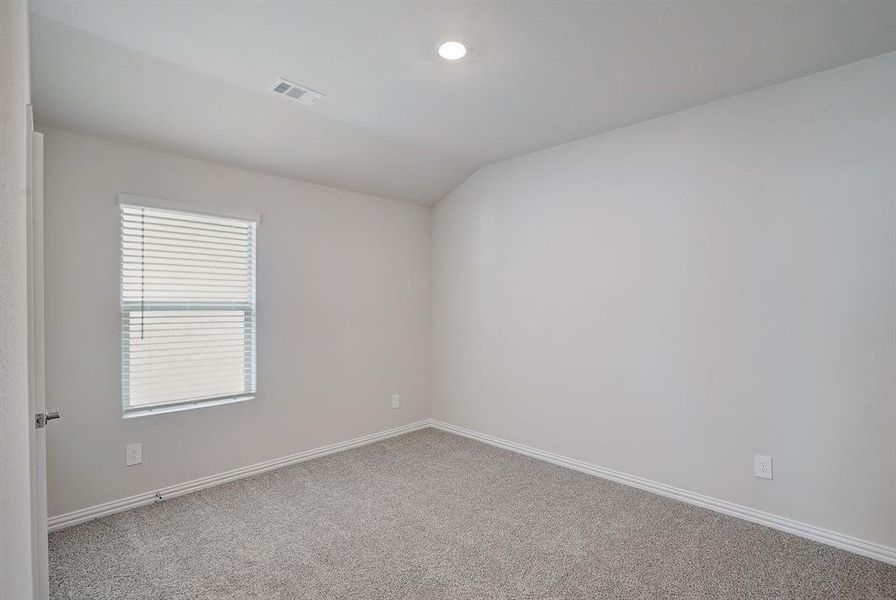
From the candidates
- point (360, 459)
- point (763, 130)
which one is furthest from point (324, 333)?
point (763, 130)

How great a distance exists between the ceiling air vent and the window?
103 cm

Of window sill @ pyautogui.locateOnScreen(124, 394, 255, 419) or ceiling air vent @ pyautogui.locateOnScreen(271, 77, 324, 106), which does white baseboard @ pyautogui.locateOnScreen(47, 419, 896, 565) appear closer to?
window sill @ pyautogui.locateOnScreen(124, 394, 255, 419)

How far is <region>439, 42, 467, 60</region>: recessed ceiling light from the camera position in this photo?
7.22ft

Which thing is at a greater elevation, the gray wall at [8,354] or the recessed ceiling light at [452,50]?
the recessed ceiling light at [452,50]

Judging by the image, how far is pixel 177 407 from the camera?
302 cm

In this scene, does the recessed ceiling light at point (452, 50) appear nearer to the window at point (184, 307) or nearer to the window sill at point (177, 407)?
the window at point (184, 307)

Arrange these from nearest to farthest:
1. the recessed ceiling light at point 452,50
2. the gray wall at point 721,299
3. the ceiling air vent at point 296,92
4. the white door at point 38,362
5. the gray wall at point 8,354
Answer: the gray wall at point 8,354
the white door at point 38,362
the recessed ceiling light at point 452,50
the gray wall at point 721,299
the ceiling air vent at point 296,92

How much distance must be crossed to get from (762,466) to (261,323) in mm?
3329

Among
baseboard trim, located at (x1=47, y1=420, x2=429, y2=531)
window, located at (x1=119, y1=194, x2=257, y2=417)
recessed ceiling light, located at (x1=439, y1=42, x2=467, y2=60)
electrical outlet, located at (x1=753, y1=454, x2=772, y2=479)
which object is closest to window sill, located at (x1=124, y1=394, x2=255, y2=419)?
window, located at (x1=119, y1=194, x2=257, y2=417)

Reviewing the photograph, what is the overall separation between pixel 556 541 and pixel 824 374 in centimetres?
165

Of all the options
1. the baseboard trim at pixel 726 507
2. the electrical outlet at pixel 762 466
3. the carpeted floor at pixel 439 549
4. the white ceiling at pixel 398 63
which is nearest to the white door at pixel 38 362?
the carpeted floor at pixel 439 549

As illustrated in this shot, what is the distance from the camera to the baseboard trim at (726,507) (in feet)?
7.52

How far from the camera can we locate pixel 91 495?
2.66 m

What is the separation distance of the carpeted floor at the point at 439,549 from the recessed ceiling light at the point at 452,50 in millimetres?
2463
